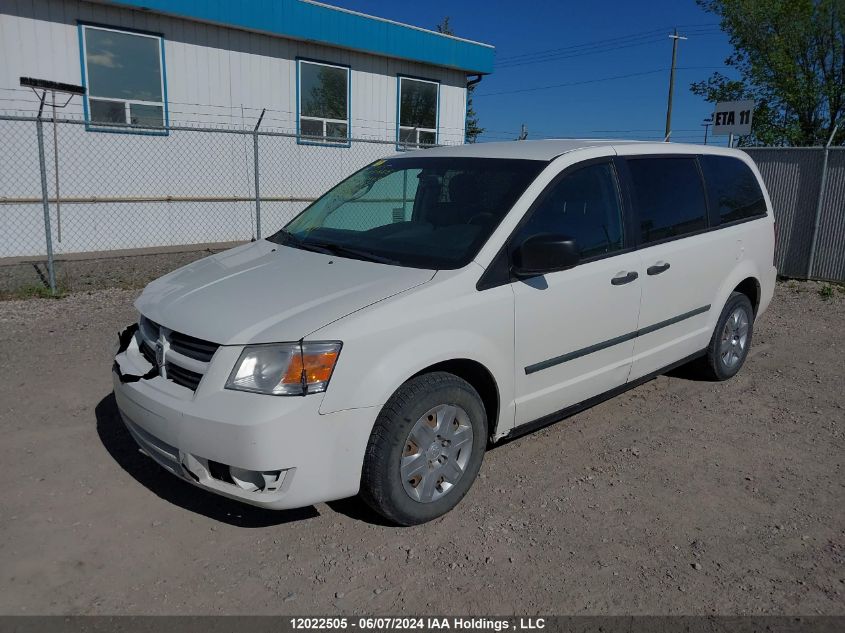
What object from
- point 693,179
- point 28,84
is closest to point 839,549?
point 693,179

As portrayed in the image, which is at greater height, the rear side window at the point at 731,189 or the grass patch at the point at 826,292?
the rear side window at the point at 731,189

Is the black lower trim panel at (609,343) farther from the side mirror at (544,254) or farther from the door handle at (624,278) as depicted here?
the side mirror at (544,254)

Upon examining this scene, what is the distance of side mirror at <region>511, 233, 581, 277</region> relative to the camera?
3.34 m

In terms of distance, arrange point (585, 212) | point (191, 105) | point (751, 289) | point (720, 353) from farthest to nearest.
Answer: point (191, 105)
point (751, 289)
point (720, 353)
point (585, 212)

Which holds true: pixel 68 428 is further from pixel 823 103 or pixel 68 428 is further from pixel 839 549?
pixel 823 103

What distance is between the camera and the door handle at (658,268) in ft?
13.8

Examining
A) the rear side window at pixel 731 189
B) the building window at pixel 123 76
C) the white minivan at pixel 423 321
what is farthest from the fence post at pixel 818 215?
the building window at pixel 123 76

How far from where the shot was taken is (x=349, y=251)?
12.4 feet

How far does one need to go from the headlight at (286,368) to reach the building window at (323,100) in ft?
35.6

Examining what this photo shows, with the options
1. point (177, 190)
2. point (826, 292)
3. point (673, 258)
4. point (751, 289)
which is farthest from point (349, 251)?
point (177, 190)

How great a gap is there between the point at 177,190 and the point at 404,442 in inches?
399

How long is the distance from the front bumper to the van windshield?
1023 mm

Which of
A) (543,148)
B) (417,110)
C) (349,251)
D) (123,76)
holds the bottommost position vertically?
(349,251)

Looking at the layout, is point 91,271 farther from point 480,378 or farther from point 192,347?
point 480,378
